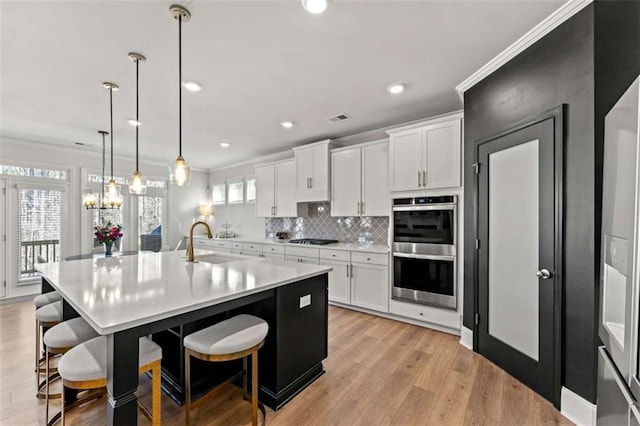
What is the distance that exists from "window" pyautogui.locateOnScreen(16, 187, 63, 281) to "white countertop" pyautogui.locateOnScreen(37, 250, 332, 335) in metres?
3.29

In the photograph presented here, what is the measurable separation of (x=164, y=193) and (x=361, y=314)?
5.28m

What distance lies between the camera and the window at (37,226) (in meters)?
4.57

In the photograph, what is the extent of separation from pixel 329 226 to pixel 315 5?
360cm

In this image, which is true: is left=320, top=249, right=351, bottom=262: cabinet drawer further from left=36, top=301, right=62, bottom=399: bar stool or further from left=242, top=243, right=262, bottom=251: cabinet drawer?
left=36, top=301, right=62, bottom=399: bar stool

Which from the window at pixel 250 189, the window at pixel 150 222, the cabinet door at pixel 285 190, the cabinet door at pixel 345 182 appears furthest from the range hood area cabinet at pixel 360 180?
the window at pixel 150 222

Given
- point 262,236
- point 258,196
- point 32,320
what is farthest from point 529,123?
point 32,320

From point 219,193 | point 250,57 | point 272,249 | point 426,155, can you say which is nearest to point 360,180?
point 426,155

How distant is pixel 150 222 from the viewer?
20.2ft

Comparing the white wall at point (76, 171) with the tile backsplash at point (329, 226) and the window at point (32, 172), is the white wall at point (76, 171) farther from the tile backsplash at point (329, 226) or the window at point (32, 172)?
the tile backsplash at point (329, 226)

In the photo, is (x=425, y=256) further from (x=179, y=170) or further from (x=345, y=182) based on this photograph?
(x=179, y=170)

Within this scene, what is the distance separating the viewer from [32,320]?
3.62 meters

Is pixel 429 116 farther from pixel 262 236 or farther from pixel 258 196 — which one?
pixel 262 236

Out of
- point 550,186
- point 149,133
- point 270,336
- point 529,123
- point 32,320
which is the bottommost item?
point 32,320

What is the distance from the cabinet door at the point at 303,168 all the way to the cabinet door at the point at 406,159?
151 centimetres
